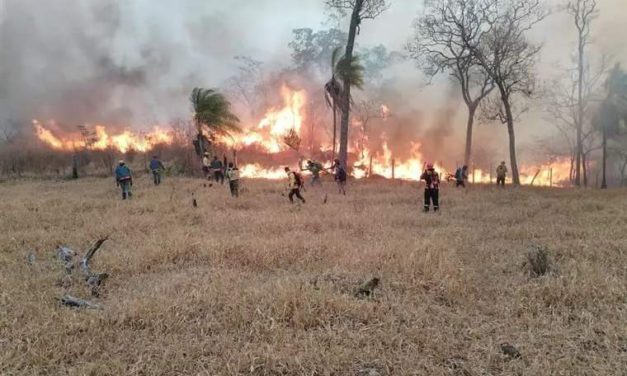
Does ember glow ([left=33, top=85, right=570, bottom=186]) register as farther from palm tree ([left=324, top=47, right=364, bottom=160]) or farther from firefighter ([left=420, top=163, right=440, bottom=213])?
firefighter ([left=420, top=163, right=440, bottom=213])

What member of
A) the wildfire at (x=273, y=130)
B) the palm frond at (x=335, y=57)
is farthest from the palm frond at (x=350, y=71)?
the wildfire at (x=273, y=130)

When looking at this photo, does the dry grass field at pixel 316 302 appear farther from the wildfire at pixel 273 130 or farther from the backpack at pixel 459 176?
the wildfire at pixel 273 130

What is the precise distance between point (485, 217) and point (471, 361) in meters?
9.84

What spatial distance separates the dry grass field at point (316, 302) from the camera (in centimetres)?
466

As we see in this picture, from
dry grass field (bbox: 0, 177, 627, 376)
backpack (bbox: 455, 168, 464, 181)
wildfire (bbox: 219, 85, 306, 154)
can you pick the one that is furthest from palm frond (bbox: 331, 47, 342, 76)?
dry grass field (bbox: 0, 177, 627, 376)

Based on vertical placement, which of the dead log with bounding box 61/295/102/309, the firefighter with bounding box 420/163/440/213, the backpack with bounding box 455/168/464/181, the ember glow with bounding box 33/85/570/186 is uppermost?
the ember glow with bounding box 33/85/570/186

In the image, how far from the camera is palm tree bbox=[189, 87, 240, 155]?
99.8ft

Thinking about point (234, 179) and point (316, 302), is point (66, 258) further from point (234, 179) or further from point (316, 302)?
point (234, 179)

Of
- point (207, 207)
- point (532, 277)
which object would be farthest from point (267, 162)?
point (532, 277)

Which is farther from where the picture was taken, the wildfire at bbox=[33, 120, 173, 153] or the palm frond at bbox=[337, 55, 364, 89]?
the wildfire at bbox=[33, 120, 173, 153]

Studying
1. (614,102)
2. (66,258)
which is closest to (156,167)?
(66,258)

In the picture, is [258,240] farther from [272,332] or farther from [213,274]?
[272,332]

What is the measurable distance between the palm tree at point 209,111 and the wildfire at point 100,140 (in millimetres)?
11965

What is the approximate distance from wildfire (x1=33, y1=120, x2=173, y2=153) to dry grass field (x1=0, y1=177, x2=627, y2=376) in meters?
30.2
